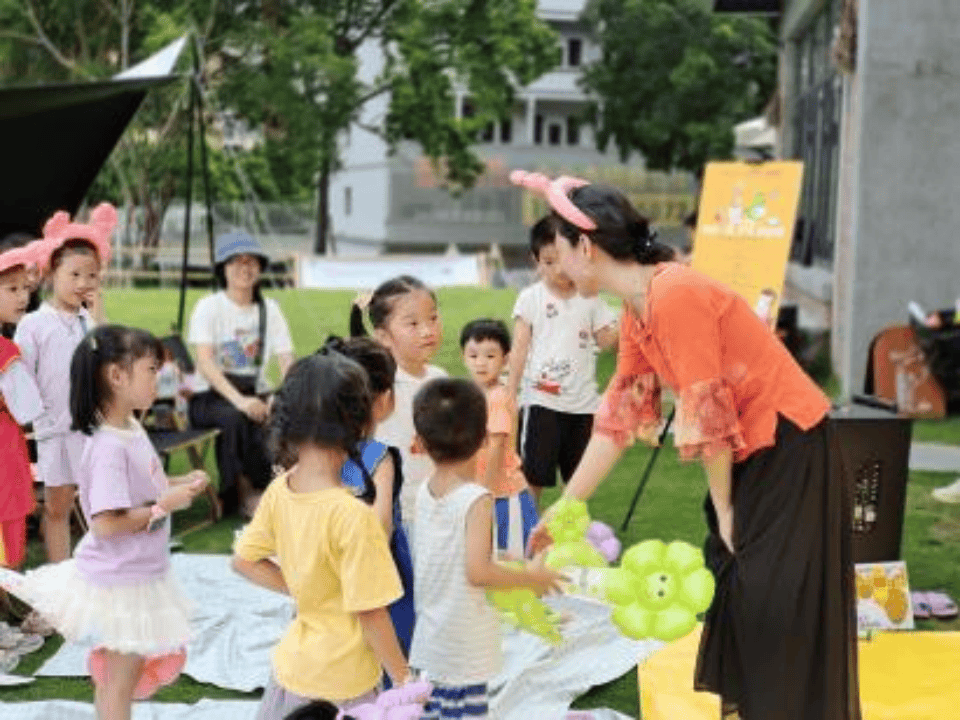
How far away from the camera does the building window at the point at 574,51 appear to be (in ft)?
164

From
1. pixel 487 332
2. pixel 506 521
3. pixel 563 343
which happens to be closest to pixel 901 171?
pixel 563 343

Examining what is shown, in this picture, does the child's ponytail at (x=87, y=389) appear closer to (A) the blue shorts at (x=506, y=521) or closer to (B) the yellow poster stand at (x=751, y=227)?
(A) the blue shorts at (x=506, y=521)

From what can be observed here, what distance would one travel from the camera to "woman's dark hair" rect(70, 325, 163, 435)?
3.85 m

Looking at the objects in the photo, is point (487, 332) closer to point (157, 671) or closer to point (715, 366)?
point (157, 671)

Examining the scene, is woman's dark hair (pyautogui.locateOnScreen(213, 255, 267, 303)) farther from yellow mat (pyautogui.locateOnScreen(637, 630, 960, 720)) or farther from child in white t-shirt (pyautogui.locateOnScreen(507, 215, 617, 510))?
yellow mat (pyautogui.locateOnScreen(637, 630, 960, 720))

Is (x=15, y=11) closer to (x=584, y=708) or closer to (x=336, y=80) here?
(x=336, y=80)

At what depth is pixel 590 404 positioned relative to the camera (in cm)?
625

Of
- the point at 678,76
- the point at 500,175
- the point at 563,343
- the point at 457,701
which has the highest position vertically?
the point at 678,76

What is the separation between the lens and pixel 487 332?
5375 millimetres

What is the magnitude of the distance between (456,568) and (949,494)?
5441 millimetres

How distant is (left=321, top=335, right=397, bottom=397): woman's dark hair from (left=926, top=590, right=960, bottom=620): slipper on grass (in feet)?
9.90

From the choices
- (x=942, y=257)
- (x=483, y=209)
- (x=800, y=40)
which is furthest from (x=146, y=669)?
(x=483, y=209)

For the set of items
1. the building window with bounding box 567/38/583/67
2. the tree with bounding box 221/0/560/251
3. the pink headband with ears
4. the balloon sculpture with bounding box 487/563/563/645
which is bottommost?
the balloon sculpture with bounding box 487/563/563/645

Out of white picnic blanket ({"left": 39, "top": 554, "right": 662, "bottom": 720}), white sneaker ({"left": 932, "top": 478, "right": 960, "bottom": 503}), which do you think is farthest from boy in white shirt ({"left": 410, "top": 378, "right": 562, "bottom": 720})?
white sneaker ({"left": 932, "top": 478, "right": 960, "bottom": 503})
